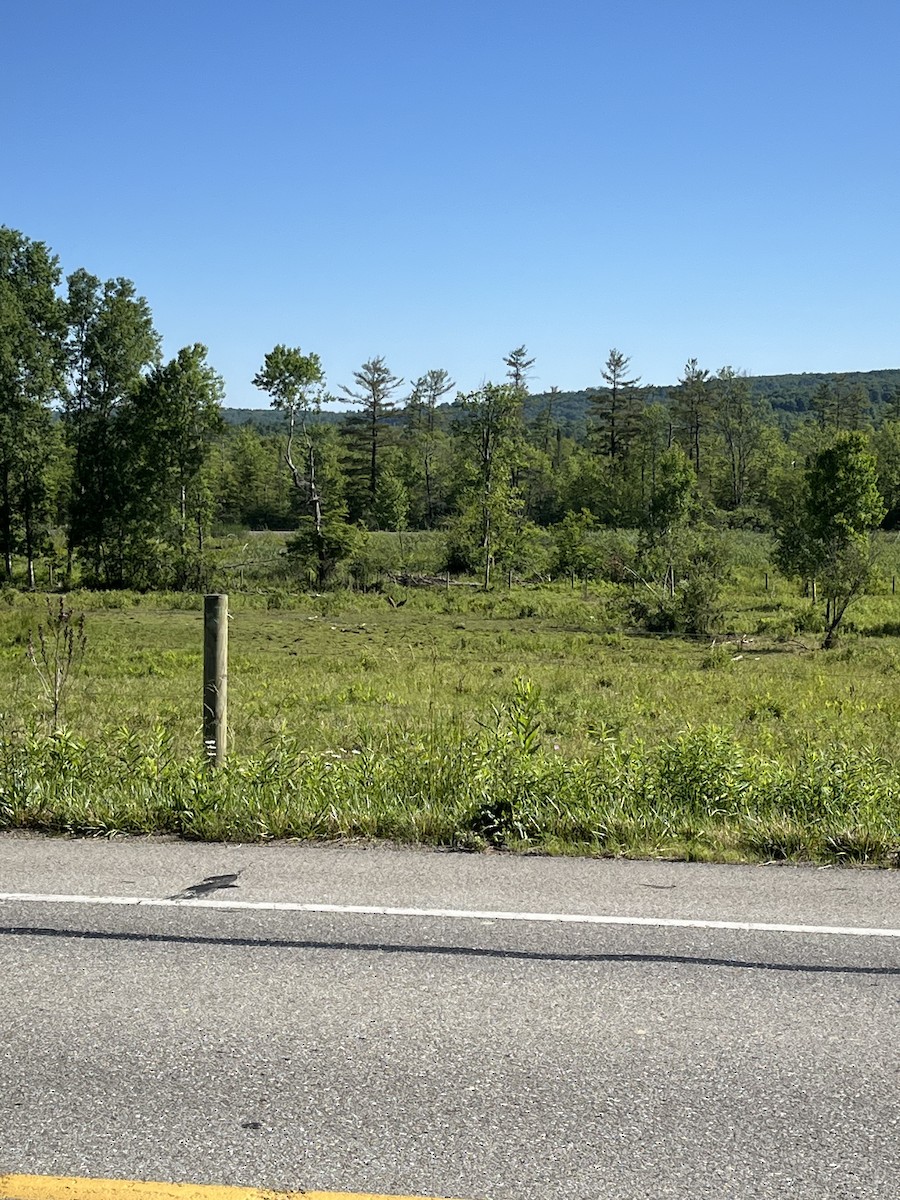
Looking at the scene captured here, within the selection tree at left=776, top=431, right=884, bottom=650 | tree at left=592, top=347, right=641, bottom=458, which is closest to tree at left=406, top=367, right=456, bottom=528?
tree at left=592, top=347, right=641, bottom=458

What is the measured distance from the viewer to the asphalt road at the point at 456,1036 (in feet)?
10.9

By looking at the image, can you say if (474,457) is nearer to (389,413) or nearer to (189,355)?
(189,355)

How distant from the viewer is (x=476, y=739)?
8820 millimetres

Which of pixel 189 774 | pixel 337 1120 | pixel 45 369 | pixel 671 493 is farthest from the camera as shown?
pixel 671 493

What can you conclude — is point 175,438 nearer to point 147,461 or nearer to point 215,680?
point 147,461

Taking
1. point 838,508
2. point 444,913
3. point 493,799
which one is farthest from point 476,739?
point 838,508

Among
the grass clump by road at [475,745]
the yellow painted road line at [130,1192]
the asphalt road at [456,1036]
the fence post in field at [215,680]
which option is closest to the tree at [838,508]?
the grass clump by road at [475,745]

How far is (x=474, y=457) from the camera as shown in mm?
47375

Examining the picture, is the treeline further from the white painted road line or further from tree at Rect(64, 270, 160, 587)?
the white painted road line

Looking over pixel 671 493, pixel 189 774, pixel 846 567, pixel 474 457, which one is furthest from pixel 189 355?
pixel 189 774

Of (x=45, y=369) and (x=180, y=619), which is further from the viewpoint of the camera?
(x=45, y=369)

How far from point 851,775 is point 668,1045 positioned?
451 centimetres

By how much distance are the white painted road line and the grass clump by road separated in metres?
1.27

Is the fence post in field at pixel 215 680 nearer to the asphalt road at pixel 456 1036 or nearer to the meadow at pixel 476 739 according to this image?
the meadow at pixel 476 739
